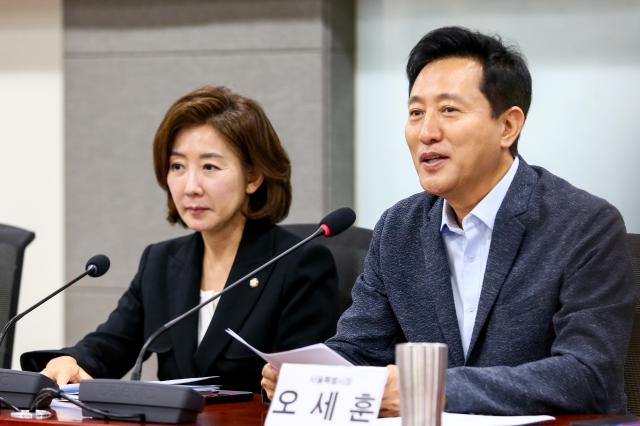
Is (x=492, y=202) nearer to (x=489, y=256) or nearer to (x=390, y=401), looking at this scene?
(x=489, y=256)

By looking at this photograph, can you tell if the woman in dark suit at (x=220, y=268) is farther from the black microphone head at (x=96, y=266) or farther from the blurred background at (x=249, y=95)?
the blurred background at (x=249, y=95)

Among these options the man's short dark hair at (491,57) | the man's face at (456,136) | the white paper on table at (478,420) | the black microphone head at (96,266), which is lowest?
the white paper on table at (478,420)

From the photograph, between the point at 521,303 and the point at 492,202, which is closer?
the point at 521,303

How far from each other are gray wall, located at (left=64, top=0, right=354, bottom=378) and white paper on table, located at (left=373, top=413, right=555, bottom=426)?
244 cm

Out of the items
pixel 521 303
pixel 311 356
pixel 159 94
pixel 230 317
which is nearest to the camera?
pixel 311 356

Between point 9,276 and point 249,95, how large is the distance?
5.06 feet

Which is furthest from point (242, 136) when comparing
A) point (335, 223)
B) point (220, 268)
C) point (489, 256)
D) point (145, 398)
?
point (145, 398)

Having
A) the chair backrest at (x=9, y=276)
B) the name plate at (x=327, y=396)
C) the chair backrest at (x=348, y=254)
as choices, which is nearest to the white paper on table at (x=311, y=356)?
the name plate at (x=327, y=396)

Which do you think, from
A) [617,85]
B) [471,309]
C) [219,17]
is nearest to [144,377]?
[219,17]

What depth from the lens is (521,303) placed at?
7.24 feet

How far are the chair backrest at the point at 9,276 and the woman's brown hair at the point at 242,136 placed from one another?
0.42 meters

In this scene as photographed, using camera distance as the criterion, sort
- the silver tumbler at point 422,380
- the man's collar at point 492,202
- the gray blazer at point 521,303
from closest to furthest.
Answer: the silver tumbler at point 422,380 → the gray blazer at point 521,303 → the man's collar at point 492,202

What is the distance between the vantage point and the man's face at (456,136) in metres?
→ 2.34

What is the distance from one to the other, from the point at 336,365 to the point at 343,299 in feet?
3.24
